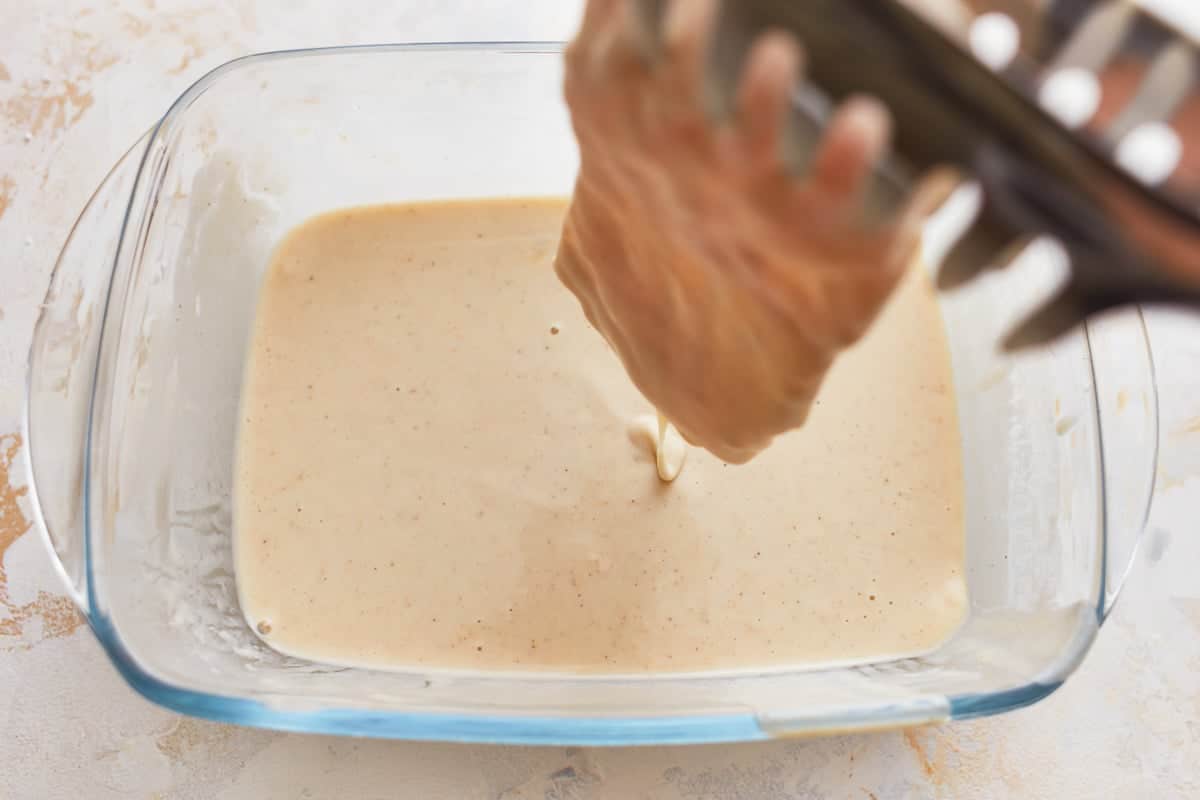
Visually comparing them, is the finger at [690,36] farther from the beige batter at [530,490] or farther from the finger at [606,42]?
the beige batter at [530,490]

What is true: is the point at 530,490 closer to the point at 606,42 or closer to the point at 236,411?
the point at 236,411

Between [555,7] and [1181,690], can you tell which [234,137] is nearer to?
[555,7]

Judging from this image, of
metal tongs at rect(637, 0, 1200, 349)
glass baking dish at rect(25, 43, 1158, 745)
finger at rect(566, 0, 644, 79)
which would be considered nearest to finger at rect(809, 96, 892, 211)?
metal tongs at rect(637, 0, 1200, 349)

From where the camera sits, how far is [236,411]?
3.94 ft

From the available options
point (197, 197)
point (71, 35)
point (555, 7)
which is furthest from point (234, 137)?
point (555, 7)

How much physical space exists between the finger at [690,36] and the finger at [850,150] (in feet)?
0.26

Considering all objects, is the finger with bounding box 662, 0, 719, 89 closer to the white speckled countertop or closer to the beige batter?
the beige batter

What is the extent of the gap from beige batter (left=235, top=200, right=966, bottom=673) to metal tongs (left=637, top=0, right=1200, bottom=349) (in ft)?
2.09

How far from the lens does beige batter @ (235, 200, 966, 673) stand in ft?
3.64

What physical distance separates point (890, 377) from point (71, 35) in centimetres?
116

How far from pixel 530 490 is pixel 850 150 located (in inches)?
28.3

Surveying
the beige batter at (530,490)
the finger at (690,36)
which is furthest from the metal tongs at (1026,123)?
the beige batter at (530,490)

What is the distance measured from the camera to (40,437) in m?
0.99

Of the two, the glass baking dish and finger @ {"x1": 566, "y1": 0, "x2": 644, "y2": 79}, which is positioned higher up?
finger @ {"x1": 566, "y1": 0, "x2": 644, "y2": 79}
